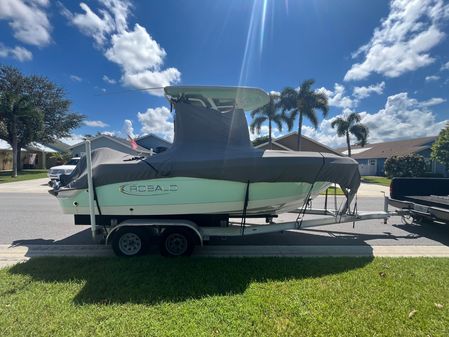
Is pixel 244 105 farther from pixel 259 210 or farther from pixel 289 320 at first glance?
pixel 289 320

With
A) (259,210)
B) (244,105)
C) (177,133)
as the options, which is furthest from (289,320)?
(244,105)

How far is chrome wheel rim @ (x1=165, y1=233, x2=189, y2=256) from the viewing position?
455cm

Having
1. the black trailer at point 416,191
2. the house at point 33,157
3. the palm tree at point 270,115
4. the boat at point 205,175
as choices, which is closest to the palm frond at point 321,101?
the palm tree at point 270,115

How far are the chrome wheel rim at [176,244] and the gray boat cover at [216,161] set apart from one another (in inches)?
44.3

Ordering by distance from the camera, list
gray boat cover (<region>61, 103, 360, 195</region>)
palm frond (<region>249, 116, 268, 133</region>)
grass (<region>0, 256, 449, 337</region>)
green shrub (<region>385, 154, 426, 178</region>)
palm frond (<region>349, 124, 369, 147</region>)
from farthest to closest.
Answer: palm frond (<region>349, 124, 369, 147</region>) → palm frond (<region>249, 116, 268, 133</region>) → green shrub (<region>385, 154, 426, 178</region>) → gray boat cover (<region>61, 103, 360, 195</region>) → grass (<region>0, 256, 449, 337</region>)

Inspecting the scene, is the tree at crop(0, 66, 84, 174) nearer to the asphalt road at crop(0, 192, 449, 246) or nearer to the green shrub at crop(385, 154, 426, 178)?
the asphalt road at crop(0, 192, 449, 246)

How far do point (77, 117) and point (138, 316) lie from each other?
4047 cm

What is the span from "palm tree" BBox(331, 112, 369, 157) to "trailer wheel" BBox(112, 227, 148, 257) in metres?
35.6

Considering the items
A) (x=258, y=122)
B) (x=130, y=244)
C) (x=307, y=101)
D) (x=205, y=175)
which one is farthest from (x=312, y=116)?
(x=130, y=244)

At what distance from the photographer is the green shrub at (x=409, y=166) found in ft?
83.8

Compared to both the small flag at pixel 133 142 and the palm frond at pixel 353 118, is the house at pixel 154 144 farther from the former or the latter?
the palm frond at pixel 353 118

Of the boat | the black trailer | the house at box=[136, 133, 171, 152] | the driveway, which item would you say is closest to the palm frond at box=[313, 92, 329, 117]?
the black trailer

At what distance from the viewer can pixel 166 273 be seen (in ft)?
12.8

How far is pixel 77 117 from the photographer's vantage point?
36938mm
